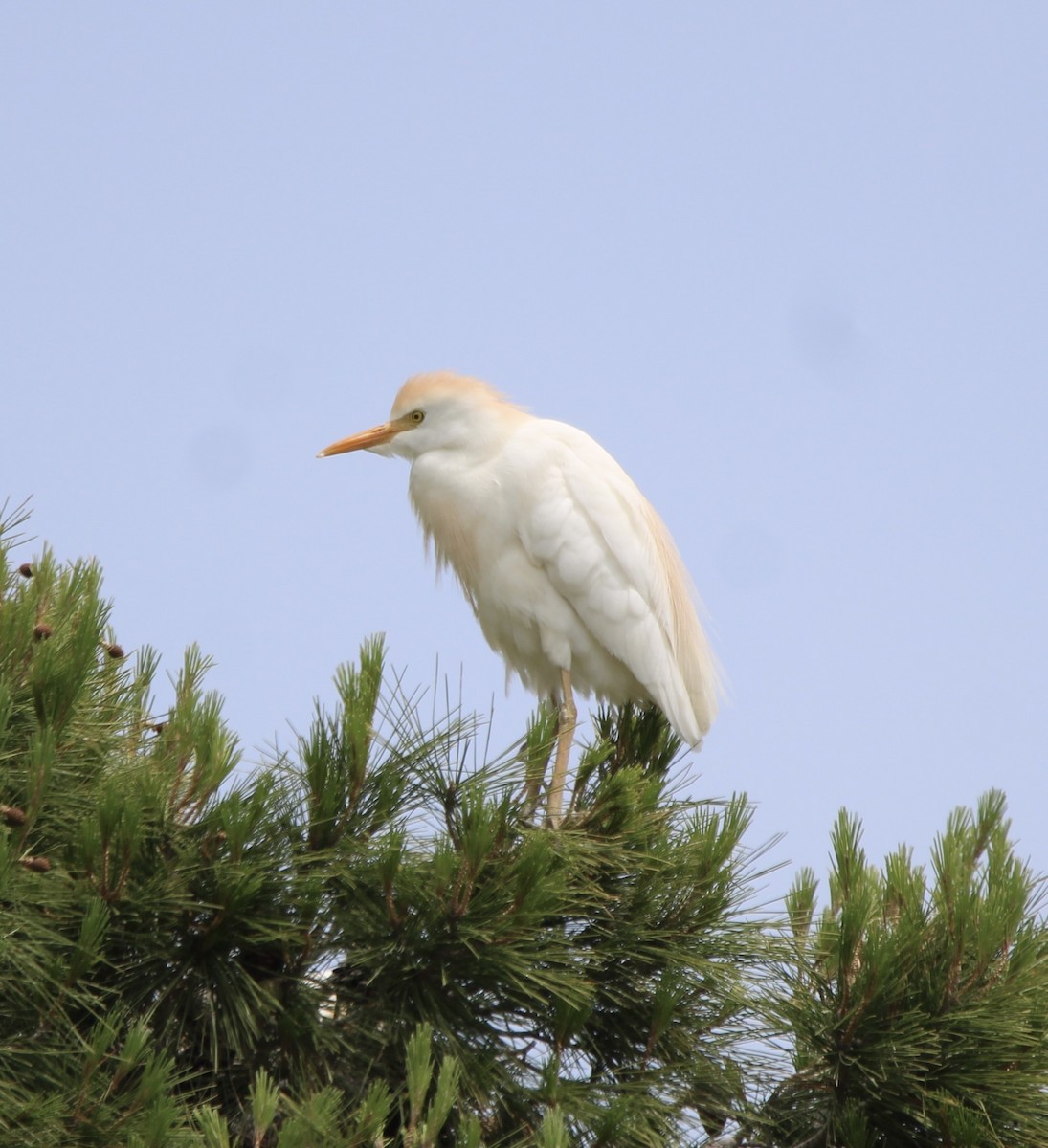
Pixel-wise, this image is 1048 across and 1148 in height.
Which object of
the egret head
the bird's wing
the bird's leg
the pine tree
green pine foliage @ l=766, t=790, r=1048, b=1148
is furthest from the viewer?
the egret head

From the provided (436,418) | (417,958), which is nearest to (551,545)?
(436,418)

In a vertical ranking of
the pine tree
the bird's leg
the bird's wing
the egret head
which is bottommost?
the pine tree

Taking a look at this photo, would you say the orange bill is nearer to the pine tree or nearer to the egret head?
the egret head

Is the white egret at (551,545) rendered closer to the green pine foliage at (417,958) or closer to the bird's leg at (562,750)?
the bird's leg at (562,750)

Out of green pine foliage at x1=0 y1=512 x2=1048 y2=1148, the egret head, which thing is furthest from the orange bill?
green pine foliage at x1=0 y1=512 x2=1048 y2=1148

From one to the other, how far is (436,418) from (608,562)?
69cm

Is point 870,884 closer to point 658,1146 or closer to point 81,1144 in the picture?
point 658,1146

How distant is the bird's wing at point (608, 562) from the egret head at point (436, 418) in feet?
0.52

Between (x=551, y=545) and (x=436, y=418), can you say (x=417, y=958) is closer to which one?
(x=551, y=545)

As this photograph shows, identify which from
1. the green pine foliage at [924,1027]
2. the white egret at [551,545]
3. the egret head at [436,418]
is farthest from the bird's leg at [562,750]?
the egret head at [436,418]

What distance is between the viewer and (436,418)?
443cm

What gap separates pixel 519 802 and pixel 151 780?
702 mm

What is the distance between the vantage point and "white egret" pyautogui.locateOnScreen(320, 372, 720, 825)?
4.22 meters

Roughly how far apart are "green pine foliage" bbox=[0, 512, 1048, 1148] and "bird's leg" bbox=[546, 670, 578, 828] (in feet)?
0.21
